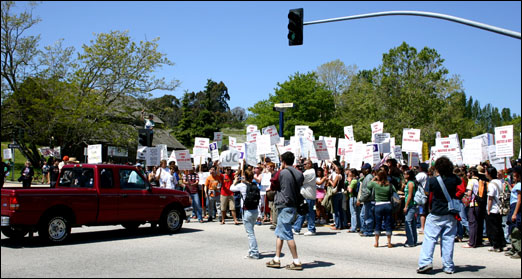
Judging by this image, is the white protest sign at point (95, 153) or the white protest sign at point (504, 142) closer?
the white protest sign at point (504, 142)

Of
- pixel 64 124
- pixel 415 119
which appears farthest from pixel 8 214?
pixel 415 119

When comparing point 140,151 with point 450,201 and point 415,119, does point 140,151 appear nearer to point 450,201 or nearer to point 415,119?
point 450,201

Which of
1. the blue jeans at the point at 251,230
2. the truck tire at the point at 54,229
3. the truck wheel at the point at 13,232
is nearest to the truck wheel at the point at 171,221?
the truck tire at the point at 54,229

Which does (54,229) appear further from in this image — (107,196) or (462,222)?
(462,222)

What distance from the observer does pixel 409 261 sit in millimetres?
8953

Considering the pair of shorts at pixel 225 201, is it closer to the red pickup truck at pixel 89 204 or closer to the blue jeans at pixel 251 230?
the red pickup truck at pixel 89 204

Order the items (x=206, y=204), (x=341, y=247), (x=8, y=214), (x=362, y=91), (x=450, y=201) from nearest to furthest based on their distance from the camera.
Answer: (x=450, y=201) → (x=8, y=214) → (x=341, y=247) → (x=206, y=204) → (x=362, y=91)

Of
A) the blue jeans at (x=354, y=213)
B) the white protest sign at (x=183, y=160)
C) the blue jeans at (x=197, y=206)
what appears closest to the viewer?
the blue jeans at (x=354, y=213)

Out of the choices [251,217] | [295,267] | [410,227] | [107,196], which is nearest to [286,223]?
[295,267]

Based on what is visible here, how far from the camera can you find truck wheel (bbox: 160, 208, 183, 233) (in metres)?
12.5

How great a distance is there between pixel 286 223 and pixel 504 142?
10716 mm

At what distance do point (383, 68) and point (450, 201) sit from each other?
44621 millimetres

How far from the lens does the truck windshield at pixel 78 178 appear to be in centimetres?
1116

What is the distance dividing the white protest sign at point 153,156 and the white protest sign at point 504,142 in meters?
12.1
